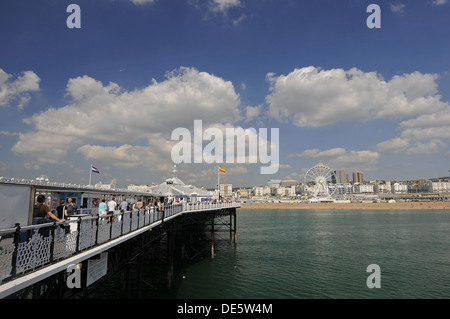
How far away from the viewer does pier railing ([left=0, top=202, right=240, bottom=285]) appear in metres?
5.62

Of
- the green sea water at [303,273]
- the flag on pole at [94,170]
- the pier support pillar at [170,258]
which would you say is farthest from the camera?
the flag on pole at [94,170]

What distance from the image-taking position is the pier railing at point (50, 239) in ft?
18.4

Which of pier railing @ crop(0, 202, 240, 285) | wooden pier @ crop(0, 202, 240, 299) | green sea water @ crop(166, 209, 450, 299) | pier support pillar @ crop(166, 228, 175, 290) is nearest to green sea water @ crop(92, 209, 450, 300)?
green sea water @ crop(166, 209, 450, 299)

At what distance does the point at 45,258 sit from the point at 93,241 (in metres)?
2.44

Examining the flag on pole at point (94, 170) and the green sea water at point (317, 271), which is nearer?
the green sea water at point (317, 271)

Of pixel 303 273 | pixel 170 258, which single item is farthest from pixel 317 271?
pixel 170 258

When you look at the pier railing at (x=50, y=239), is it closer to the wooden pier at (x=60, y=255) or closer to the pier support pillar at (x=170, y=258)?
the wooden pier at (x=60, y=255)

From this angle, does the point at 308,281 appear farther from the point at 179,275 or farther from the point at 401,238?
the point at 401,238

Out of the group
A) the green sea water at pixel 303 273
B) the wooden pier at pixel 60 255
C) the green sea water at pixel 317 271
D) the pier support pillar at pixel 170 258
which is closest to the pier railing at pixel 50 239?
the wooden pier at pixel 60 255

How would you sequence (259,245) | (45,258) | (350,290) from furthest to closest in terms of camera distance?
1. (259,245)
2. (350,290)
3. (45,258)

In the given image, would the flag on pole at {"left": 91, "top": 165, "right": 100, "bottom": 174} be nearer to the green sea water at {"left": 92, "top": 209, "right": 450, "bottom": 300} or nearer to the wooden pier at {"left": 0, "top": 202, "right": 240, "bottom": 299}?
the green sea water at {"left": 92, "top": 209, "right": 450, "bottom": 300}

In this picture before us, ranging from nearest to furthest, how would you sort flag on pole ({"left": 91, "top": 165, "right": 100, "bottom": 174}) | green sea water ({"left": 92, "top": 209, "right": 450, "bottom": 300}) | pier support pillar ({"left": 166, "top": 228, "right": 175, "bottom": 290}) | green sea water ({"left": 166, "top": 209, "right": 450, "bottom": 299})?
1. green sea water ({"left": 92, "top": 209, "right": 450, "bottom": 300})
2. green sea water ({"left": 166, "top": 209, "right": 450, "bottom": 299})
3. pier support pillar ({"left": 166, "top": 228, "right": 175, "bottom": 290})
4. flag on pole ({"left": 91, "top": 165, "right": 100, "bottom": 174})
